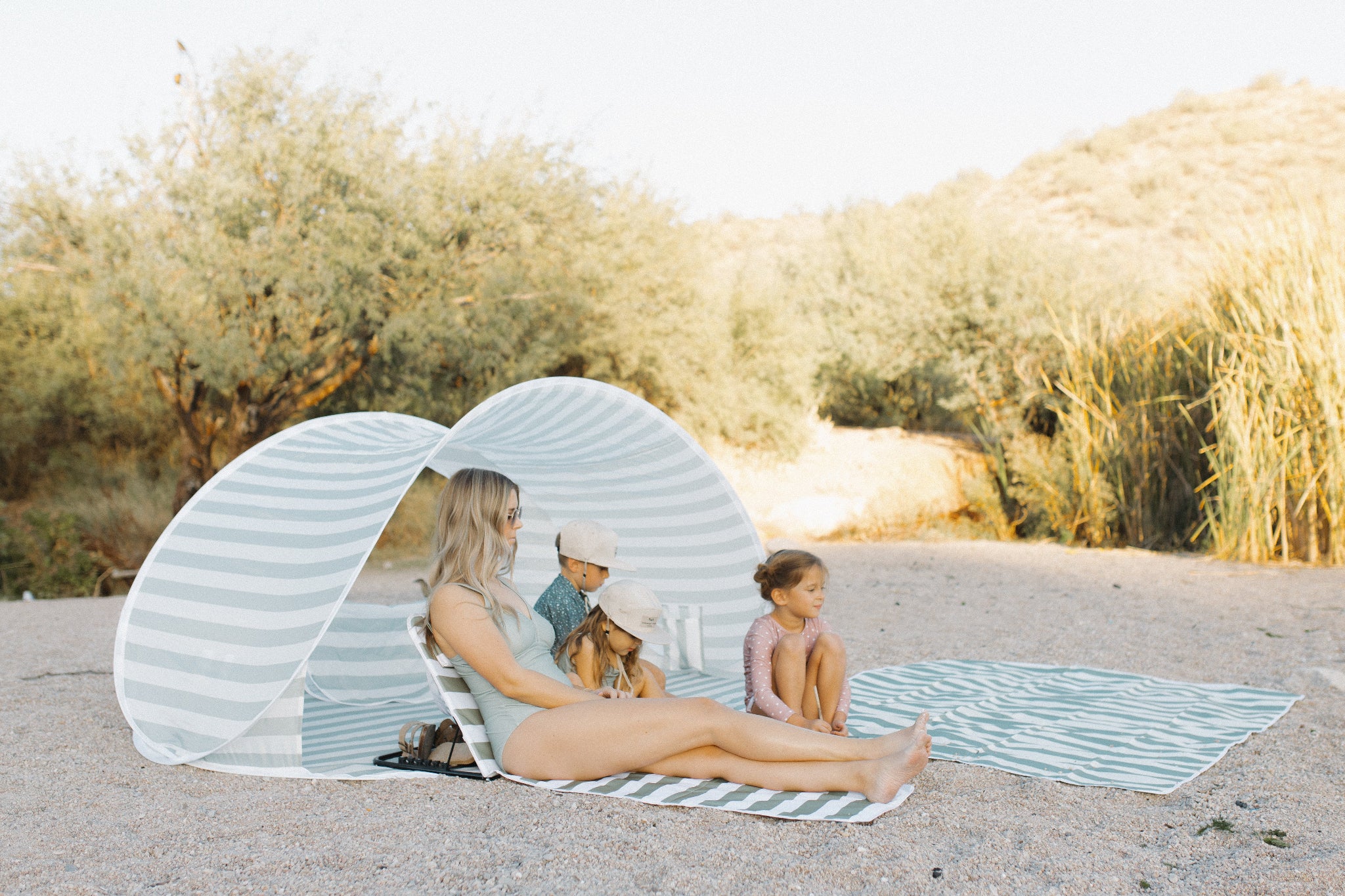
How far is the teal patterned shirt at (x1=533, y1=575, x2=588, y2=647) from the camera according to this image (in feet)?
11.7

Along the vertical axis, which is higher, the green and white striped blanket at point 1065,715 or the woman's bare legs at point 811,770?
the woman's bare legs at point 811,770

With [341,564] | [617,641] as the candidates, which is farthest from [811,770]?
[341,564]

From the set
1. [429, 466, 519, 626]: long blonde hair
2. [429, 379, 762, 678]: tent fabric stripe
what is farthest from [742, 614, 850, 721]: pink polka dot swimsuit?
[429, 379, 762, 678]: tent fabric stripe

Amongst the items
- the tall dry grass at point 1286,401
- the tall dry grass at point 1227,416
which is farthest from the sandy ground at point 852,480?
the tall dry grass at point 1286,401

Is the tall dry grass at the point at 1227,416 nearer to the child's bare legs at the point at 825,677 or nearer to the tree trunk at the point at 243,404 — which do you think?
the child's bare legs at the point at 825,677

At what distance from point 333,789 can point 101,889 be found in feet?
2.79

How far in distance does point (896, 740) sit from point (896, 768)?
10 centimetres

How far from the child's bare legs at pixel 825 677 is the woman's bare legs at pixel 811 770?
53 cm

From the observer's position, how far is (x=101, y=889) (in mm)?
2197

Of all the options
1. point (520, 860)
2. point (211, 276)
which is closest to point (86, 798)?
point (520, 860)

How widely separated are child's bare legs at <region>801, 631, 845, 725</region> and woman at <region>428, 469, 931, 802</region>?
0.53m

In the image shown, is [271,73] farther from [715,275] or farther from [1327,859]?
[1327,859]

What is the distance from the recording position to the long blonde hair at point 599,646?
3.35 m

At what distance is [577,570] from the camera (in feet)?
11.8
